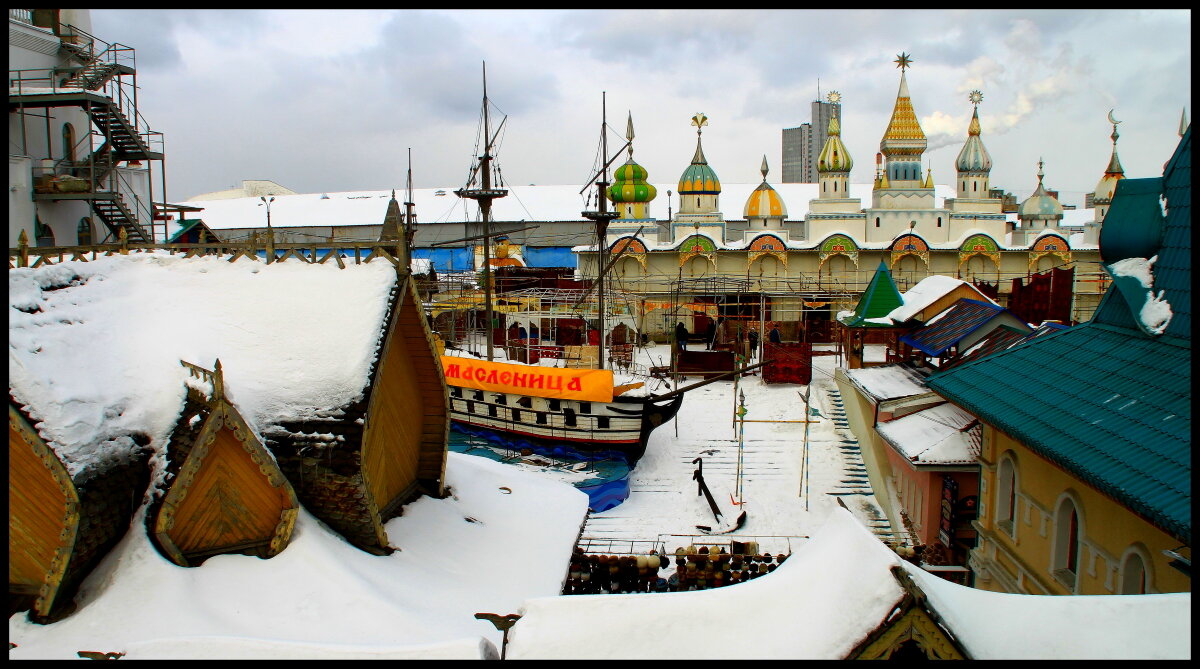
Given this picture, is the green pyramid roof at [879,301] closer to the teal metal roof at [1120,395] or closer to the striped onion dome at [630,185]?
A: the teal metal roof at [1120,395]

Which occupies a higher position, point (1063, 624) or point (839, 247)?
point (839, 247)

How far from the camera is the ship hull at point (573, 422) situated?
2036 centimetres

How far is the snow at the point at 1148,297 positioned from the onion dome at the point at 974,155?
3796cm

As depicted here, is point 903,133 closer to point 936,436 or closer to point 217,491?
point 936,436

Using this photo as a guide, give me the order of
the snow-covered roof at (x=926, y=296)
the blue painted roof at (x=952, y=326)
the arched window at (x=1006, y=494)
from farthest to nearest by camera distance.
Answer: the snow-covered roof at (x=926, y=296)
the blue painted roof at (x=952, y=326)
the arched window at (x=1006, y=494)

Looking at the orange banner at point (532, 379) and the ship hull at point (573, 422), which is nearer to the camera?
the orange banner at point (532, 379)

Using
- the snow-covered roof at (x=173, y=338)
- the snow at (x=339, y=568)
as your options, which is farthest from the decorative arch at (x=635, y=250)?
the snow-covered roof at (x=173, y=338)

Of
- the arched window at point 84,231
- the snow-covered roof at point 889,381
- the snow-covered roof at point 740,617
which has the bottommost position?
the snow-covered roof at point 889,381

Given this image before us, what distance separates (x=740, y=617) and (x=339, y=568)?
416 centimetres

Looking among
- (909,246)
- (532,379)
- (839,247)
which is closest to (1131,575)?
(532,379)

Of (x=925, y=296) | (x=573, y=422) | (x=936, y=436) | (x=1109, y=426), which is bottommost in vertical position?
(x=573, y=422)

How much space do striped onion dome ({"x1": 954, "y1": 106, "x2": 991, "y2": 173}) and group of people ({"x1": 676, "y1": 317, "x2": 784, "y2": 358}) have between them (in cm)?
1569

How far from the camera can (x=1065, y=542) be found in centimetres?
830
